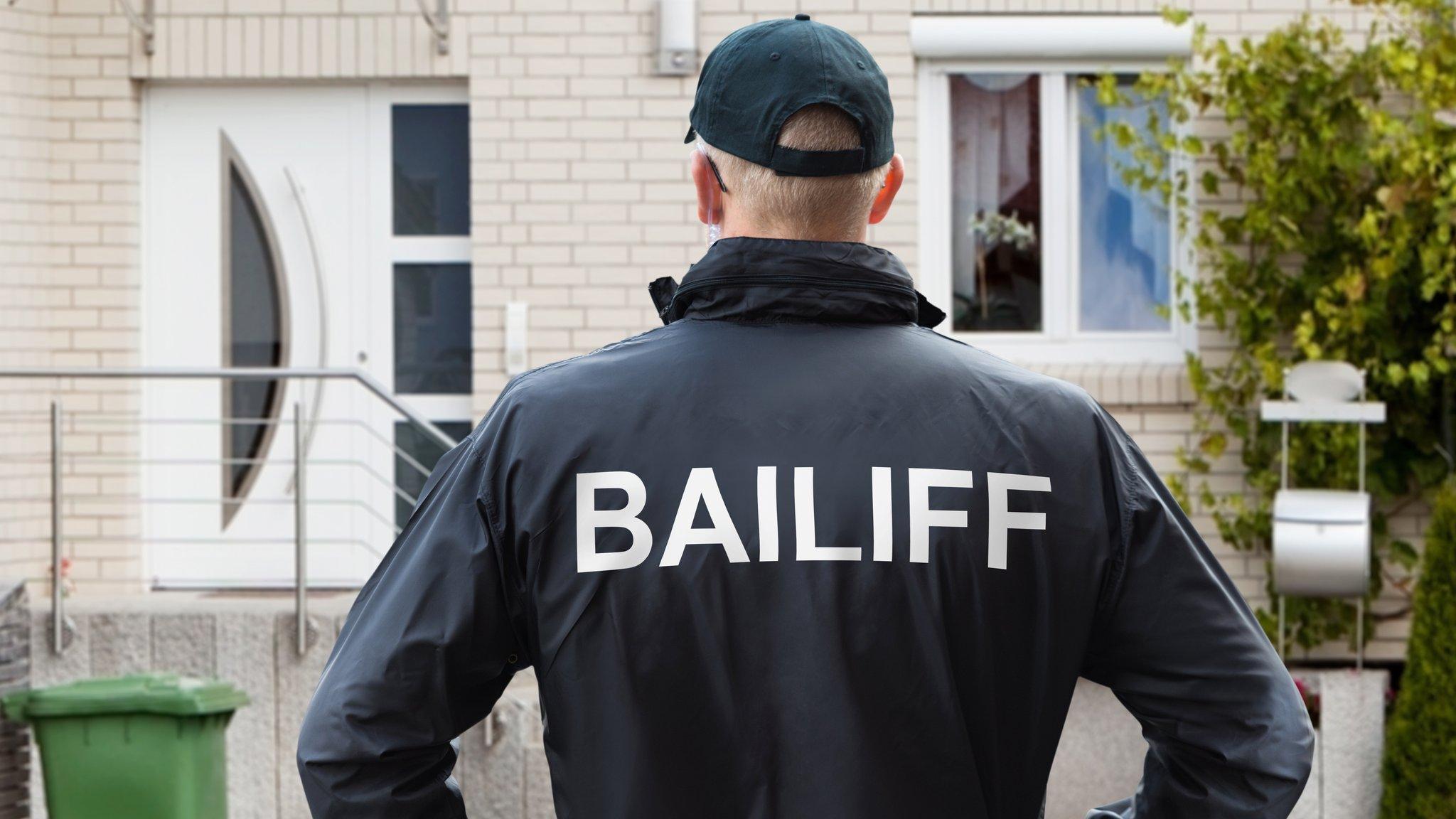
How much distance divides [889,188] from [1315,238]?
4721 millimetres

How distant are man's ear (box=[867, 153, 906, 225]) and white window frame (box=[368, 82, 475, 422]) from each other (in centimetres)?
473

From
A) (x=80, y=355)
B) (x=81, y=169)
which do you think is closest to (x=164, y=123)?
(x=81, y=169)

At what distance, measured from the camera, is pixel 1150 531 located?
141 centimetres

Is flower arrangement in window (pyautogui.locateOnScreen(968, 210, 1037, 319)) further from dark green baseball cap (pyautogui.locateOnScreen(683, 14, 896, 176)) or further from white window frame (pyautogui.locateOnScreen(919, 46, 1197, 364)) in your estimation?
dark green baseball cap (pyautogui.locateOnScreen(683, 14, 896, 176))

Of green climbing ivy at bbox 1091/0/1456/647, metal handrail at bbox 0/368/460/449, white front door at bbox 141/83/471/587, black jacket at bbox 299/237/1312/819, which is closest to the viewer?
black jacket at bbox 299/237/1312/819

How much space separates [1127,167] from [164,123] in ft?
12.5

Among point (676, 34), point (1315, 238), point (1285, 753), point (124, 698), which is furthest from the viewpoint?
point (676, 34)

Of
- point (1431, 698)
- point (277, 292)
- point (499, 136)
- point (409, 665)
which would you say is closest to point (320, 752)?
point (409, 665)

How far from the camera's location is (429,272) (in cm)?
620

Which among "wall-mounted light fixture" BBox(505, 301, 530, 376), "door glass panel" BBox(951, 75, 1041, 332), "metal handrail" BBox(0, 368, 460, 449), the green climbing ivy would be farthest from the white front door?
the green climbing ivy

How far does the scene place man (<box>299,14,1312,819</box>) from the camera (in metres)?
1.31

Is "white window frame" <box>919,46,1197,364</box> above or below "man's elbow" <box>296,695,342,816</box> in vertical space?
above

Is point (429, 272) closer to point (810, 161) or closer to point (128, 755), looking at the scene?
point (128, 755)

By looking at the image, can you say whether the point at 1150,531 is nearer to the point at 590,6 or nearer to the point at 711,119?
the point at 711,119
